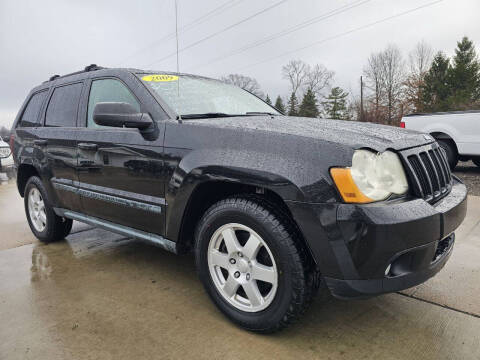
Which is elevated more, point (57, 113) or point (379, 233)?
point (57, 113)

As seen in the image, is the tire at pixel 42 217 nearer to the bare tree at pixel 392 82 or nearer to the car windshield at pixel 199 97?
the car windshield at pixel 199 97

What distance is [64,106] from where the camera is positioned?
11.2 ft

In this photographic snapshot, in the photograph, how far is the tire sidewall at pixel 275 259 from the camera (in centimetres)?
182

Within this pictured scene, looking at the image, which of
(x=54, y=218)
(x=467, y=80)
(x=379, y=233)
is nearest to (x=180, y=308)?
(x=379, y=233)

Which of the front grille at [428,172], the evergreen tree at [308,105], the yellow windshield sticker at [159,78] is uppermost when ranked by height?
the evergreen tree at [308,105]

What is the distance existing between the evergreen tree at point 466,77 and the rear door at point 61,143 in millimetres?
36085

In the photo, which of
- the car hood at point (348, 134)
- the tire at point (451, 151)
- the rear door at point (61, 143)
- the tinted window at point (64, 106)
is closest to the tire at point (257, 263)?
the car hood at point (348, 134)

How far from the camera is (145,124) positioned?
2.37 metres

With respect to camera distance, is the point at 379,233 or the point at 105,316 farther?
the point at 105,316

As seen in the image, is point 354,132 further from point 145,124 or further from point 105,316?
point 105,316

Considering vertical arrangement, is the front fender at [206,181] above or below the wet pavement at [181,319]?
above

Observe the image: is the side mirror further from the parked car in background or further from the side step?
the parked car in background

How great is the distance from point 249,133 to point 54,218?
2.70m

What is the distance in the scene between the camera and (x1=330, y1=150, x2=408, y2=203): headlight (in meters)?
1.64
